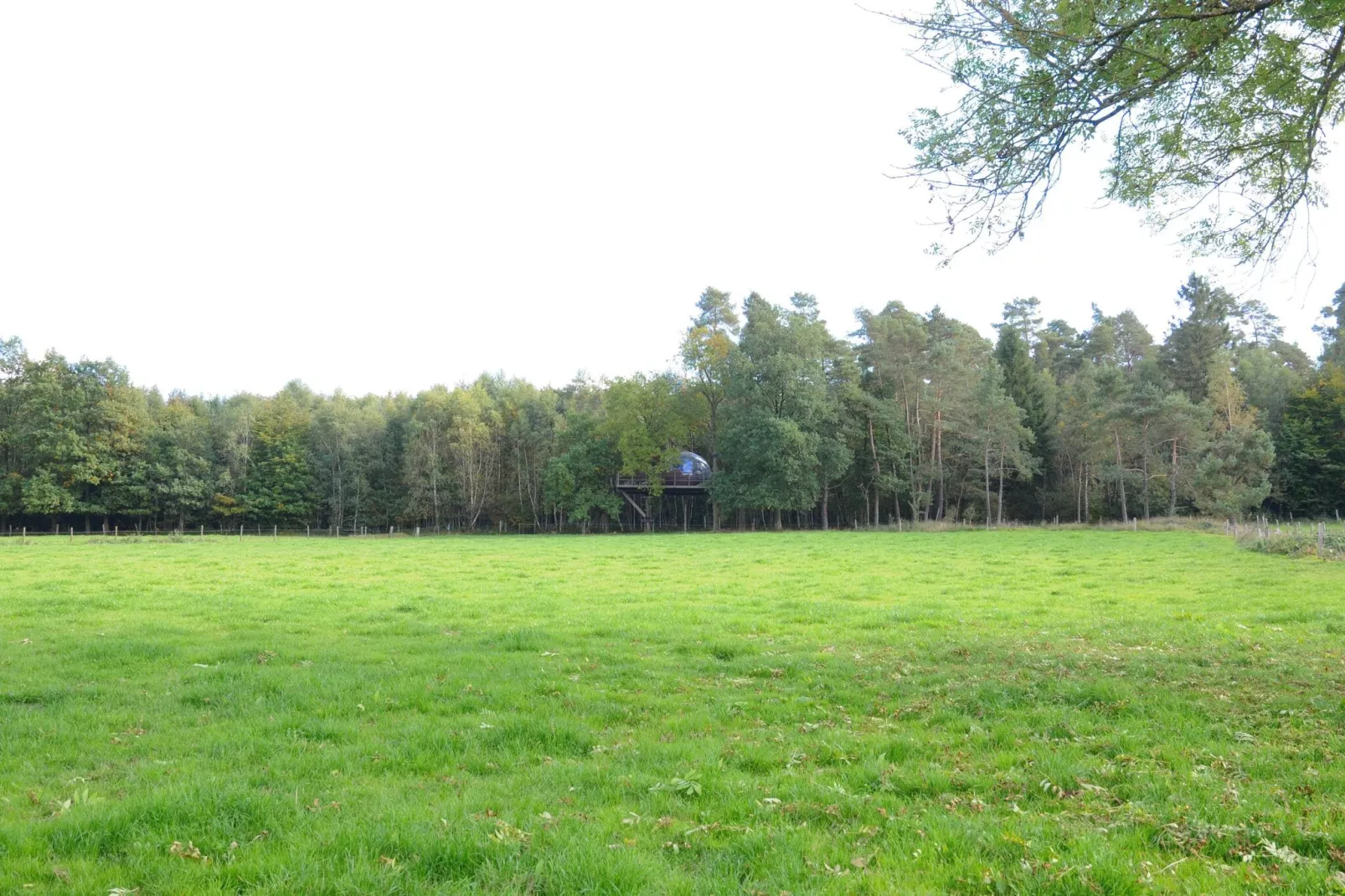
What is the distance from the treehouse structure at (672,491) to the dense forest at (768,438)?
0.59 m

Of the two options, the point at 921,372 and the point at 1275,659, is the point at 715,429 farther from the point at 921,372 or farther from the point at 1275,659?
the point at 1275,659

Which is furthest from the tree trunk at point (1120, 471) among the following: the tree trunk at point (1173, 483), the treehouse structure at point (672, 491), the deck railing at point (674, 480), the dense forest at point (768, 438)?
the deck railing at point (674, 480)

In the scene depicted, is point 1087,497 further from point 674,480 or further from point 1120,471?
point 674,480

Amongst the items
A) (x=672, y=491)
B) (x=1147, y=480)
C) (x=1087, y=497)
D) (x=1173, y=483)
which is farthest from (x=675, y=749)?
(x=672, y=491)

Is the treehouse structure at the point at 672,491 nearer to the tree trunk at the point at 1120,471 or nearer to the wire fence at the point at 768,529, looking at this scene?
the wire fence at the point at 768,529

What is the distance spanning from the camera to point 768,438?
59.9m

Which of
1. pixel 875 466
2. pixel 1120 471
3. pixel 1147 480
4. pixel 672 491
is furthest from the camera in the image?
pixel 672 491

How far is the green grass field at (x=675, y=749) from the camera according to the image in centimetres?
451

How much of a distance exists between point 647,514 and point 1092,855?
71365 millimetres

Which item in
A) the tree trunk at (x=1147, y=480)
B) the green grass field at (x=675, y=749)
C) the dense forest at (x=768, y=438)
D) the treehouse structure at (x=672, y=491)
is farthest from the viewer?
the treehouse structure at (x=672, y=491)

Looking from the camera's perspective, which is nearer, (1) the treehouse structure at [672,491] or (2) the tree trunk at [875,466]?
(2) the tree trunk at [875,466]

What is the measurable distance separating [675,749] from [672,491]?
2737 inches

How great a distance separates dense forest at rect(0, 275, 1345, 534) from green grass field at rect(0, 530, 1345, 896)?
45351mm

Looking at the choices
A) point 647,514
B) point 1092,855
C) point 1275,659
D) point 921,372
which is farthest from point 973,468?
point 1092,855
